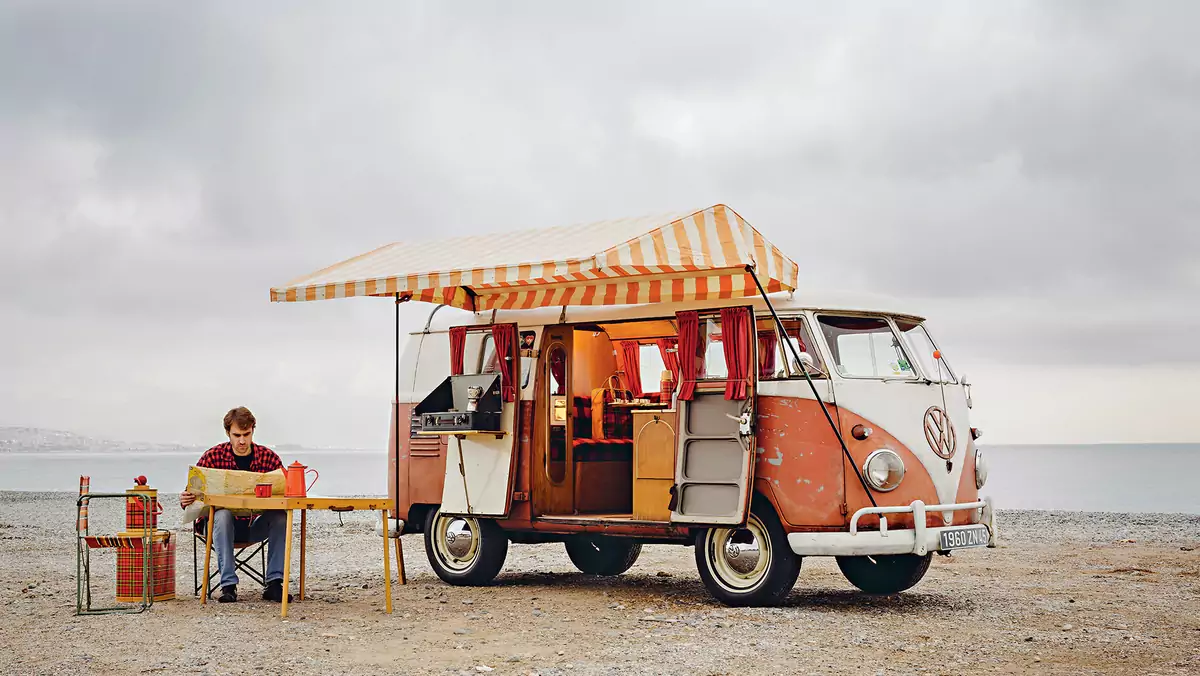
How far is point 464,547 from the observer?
12125 millimetres

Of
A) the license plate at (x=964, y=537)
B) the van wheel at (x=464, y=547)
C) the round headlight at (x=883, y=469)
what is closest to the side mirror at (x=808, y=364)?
the round headlight at (x=883, y=469)

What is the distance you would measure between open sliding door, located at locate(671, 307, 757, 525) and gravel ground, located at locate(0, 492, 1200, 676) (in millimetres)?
799

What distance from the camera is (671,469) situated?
35.2ft

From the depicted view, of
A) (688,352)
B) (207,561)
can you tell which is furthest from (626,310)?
(207,561)

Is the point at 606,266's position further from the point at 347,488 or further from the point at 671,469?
the point at 347,488

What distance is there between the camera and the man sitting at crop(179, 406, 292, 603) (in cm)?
1011

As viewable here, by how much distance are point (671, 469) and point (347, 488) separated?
41.5m

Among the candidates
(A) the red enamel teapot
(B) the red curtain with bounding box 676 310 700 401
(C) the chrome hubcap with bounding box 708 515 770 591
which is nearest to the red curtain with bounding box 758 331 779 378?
(B) the red curtain with bounding box 676 310 700 401

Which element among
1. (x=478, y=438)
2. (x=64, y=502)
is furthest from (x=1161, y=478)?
(x=478, y=438)

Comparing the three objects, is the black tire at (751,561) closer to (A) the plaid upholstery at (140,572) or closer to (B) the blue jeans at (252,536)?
(B) the blue jeans at (252,536)

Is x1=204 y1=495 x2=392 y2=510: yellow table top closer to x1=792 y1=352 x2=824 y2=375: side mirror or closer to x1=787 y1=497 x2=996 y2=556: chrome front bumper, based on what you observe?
x1=787 y1=497 x2=996 y2=556: chrome front bumper

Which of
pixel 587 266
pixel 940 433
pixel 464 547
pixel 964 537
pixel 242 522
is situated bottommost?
pixel 464 547

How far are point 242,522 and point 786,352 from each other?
4.40 metres

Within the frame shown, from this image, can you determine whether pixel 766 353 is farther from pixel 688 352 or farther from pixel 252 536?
pixel 252 536
